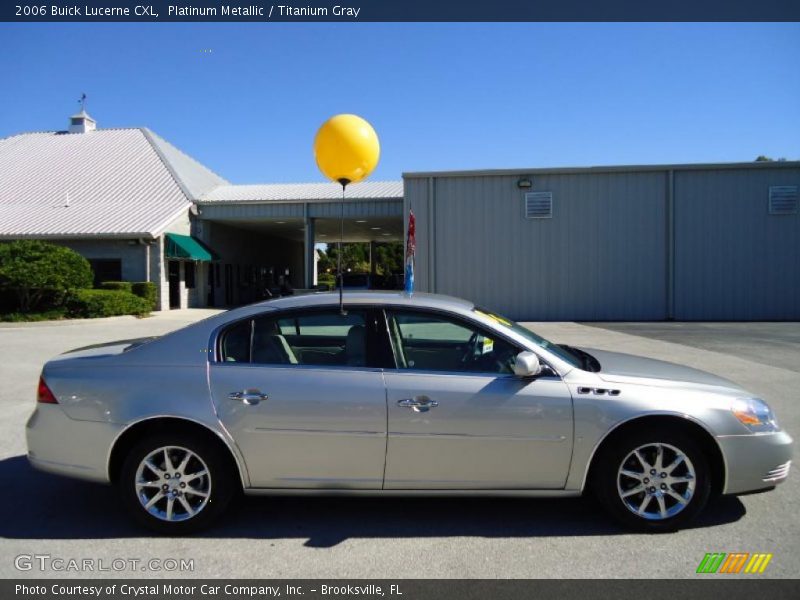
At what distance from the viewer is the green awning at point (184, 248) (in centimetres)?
2238

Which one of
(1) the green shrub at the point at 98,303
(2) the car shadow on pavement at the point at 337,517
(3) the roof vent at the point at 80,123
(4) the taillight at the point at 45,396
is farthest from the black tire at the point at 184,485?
(3) the roof vent at the point at 80,123

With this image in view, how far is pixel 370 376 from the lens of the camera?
347 cm

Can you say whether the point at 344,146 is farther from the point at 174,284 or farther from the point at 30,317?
the point at 174,284

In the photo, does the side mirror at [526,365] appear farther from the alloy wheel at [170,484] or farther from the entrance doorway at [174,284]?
the entrance doorway at [174,284]

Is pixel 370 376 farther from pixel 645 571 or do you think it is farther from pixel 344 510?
pixel 645 571

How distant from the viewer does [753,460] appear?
136 inches

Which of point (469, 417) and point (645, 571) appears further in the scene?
point (469, 417)

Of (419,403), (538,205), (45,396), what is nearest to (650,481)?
(419,403)

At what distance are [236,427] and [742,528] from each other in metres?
3.22

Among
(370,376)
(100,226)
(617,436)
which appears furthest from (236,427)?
(100,226)

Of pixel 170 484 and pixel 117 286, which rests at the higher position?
pixel 117 286

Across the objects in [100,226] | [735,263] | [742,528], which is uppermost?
[100,226]
